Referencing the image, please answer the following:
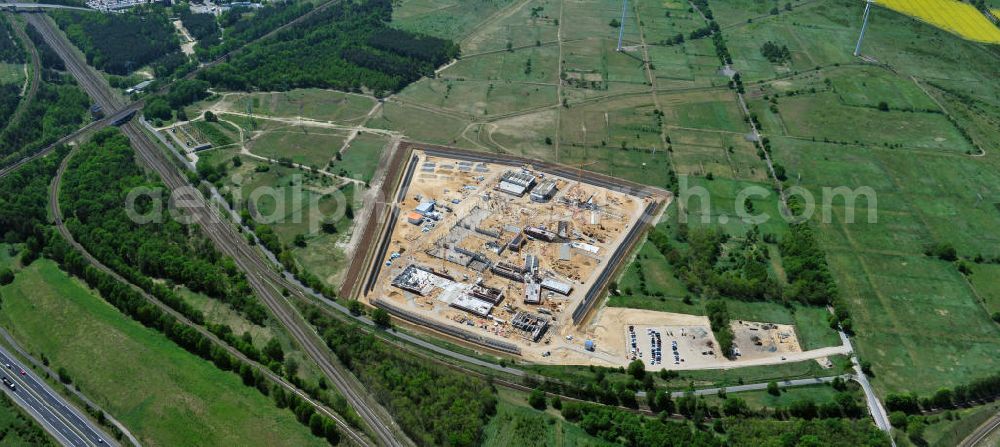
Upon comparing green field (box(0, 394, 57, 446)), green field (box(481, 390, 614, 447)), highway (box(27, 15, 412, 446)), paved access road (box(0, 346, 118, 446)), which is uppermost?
green field (box(0, 394, 57, 446))

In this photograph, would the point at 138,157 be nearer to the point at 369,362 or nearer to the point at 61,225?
the point at 61,225

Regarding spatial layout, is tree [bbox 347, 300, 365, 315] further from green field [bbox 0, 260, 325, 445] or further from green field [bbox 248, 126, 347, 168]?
green field [bbox 248, 126, 347, 168]

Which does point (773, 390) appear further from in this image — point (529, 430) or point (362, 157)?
point (362, 157)

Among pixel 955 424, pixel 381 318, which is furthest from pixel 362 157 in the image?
pixel 955 424

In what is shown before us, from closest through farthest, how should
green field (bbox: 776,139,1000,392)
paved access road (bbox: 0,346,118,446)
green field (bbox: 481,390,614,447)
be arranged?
1. green field (bbox: 481,390,614,447)
2. paved access road (bbox: 0,346,118,446)
3. green field (bbox: 776,139,1000,392)

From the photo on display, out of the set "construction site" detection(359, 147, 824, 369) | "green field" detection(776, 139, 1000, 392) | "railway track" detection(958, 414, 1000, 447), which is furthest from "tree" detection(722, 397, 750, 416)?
"railway track" detection(958, 414, 1000, 447)

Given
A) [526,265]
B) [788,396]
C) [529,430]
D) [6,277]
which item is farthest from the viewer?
[526,265]
